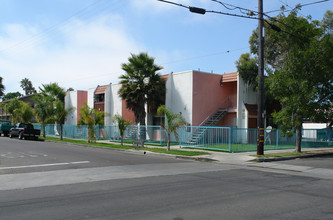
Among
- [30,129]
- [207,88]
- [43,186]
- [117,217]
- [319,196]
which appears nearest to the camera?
[117,217]

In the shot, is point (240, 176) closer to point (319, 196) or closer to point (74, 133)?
point (319, 196)

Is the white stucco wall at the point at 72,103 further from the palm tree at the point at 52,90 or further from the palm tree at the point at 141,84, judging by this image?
the palm tree at the point at 141,84

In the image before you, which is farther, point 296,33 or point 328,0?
point 296,33

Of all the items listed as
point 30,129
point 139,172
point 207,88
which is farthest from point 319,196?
point 30,129

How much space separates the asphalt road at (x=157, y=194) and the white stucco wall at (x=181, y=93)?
13882 millimetres

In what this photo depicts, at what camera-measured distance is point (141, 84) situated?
26828 millimetres

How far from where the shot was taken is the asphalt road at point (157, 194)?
5.95 meters

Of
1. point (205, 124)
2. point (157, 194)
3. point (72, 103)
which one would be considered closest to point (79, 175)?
point (157, 194)

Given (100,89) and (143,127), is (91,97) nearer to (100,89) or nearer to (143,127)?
(100,89)

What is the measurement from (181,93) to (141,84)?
364 cm

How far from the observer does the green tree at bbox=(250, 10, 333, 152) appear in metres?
17.9

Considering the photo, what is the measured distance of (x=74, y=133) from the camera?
34531 mm

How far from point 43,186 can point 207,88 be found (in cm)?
1931

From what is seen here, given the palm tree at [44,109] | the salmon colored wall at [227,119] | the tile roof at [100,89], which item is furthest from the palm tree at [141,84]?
the palm tree at [44,109]
